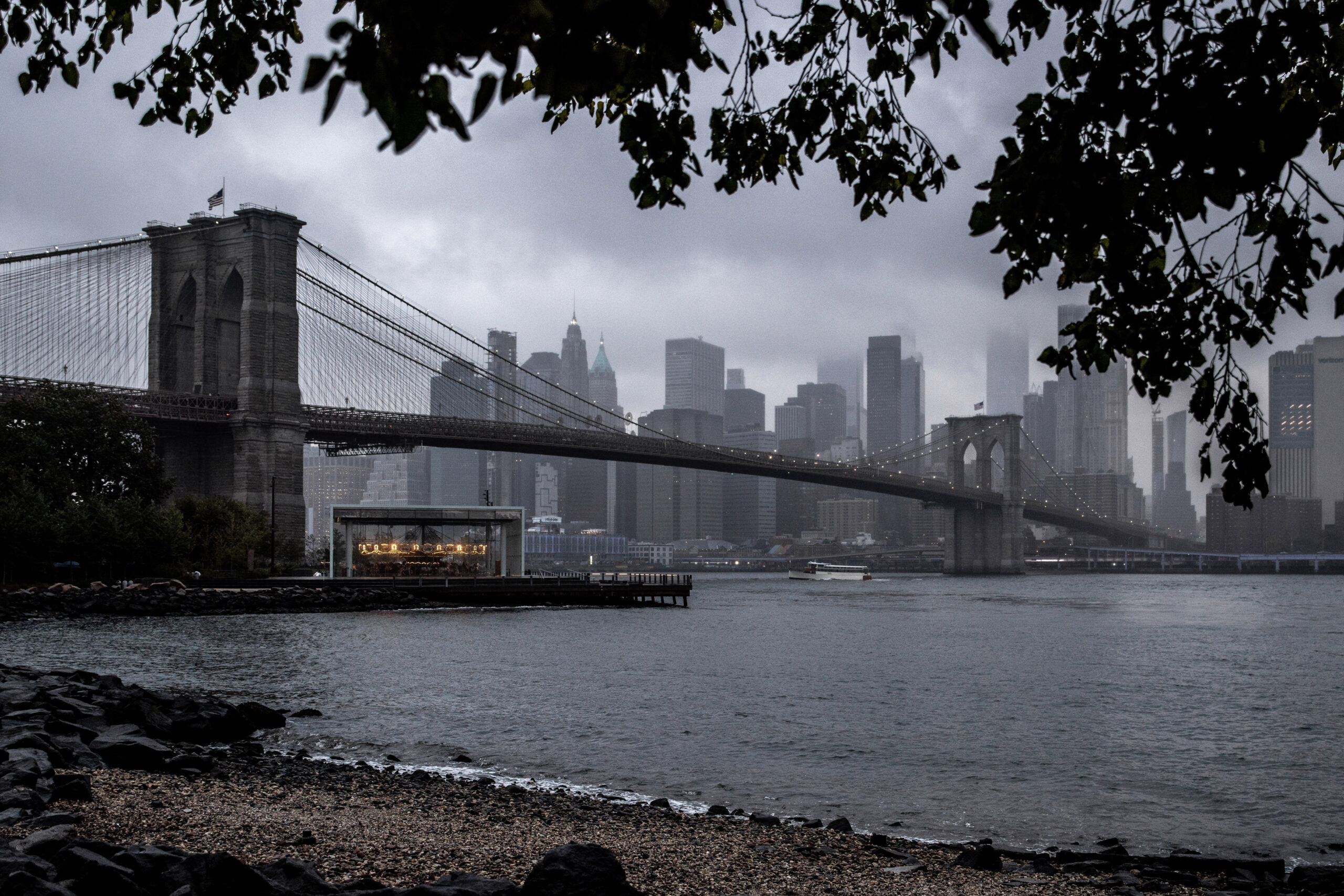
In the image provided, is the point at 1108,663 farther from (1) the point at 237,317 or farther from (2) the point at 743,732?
(1) the point at 237,317

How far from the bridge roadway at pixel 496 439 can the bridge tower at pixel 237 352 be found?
162 cm

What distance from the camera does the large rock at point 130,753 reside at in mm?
11961

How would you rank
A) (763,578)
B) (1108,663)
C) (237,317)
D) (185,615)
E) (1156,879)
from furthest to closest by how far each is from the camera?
1. (763,578)
2. (237,317)
3. (185,615)
4. (1108,663)
5. (1156,879)

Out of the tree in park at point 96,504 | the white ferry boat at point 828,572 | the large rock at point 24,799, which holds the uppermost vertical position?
the tree in park at point 96,504

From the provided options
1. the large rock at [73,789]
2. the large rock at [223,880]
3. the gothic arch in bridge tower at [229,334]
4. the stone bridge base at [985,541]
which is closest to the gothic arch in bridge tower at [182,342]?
the gothic arch in bridge tower at [229,334]

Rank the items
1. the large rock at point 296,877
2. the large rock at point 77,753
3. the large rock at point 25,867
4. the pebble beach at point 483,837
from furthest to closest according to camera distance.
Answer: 1. the large rock at point 77,753
2. the pebble beach at point 483,837
3. the large rock at point 296,877
4. the large rock at point 25,867

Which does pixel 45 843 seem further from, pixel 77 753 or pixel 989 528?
pixel 989 528

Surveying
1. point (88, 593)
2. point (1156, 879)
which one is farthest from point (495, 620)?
point (1156, 879)

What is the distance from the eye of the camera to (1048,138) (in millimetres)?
4797

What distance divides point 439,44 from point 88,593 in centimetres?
5012

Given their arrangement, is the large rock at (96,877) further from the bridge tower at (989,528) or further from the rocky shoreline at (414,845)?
the bridge tower at (989,528)

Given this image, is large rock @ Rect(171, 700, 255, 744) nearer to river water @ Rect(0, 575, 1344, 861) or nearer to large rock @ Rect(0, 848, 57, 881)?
river water @ Rect(0, 575, 1344, 861)

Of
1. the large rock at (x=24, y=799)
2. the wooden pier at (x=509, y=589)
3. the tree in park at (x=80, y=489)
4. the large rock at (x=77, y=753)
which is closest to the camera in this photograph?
the large rock at (x=24, y=799)

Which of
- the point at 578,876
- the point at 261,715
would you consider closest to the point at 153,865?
the point at 578,876
